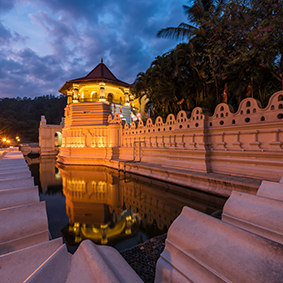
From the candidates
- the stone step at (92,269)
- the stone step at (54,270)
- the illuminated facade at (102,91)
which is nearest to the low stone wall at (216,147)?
the stone step at (92,269)

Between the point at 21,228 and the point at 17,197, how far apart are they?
3.23 feet

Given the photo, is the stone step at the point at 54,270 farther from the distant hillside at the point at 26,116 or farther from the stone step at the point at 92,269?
the distant hillside at the point at 26,116

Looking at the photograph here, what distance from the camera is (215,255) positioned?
142 centimetres

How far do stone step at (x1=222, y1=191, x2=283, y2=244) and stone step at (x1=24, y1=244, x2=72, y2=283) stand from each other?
2.08 meters

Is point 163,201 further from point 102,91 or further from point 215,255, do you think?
point 102,91

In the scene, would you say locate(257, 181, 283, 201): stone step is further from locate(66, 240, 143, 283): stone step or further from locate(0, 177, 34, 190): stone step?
locate(0, 177, 34, 190): stone step

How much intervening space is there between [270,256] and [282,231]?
790mm

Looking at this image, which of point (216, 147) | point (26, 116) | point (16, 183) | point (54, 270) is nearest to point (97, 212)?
point (16, 183)

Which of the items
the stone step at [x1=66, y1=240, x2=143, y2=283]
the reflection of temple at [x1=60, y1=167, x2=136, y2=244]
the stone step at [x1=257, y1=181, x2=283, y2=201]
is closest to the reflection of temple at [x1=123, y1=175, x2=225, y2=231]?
the reflection of temple at [x1=60, y1=167, x2=136, y2=244]

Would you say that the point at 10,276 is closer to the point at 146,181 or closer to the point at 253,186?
the point at 253,186

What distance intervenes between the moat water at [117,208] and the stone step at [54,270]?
2.38 meters

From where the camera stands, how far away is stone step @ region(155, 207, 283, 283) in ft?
3.93

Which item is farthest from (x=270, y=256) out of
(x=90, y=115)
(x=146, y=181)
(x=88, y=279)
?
(x=90, y=115)

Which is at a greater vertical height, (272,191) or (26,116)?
(26,116)
